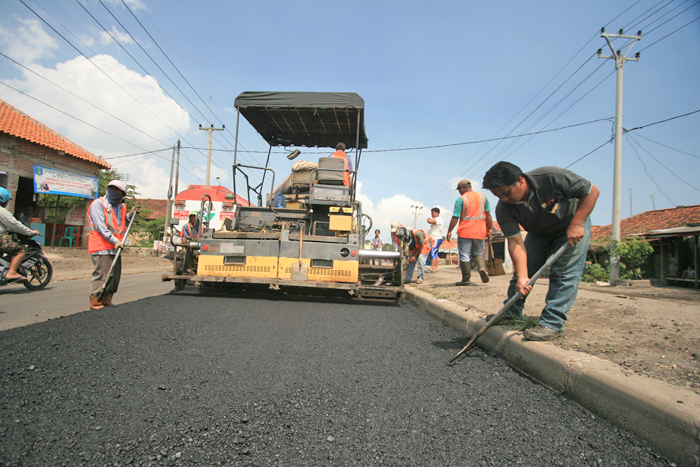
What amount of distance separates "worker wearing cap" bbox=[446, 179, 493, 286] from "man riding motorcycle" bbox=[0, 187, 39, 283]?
6.15 m

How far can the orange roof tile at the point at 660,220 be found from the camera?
48.1 feet

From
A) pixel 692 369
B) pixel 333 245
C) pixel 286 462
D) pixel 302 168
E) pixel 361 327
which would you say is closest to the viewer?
pixel 286 462

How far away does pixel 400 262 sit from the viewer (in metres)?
5.41

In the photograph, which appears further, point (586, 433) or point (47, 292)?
point (47, 292)

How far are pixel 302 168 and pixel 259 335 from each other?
4.14 meters

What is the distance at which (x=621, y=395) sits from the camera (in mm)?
1574

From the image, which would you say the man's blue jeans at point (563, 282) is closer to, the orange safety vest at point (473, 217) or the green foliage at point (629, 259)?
the orange safety vest at point (473, 217)

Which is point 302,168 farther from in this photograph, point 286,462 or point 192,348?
point 286,462

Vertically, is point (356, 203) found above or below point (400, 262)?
above

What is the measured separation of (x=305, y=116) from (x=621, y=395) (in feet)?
20.8

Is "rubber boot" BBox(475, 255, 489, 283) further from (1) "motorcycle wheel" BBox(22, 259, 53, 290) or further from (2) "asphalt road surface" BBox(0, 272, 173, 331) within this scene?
(1) "motorcycle wheel" BBox(22, 259, 53, 290)

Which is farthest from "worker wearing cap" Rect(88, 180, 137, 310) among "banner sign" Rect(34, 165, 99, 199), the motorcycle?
"banner sign" Rect(34, 165, 99, 199)

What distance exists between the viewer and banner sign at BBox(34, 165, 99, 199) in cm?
1350

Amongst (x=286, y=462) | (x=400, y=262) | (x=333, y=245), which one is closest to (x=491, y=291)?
(x=400, y=262)
